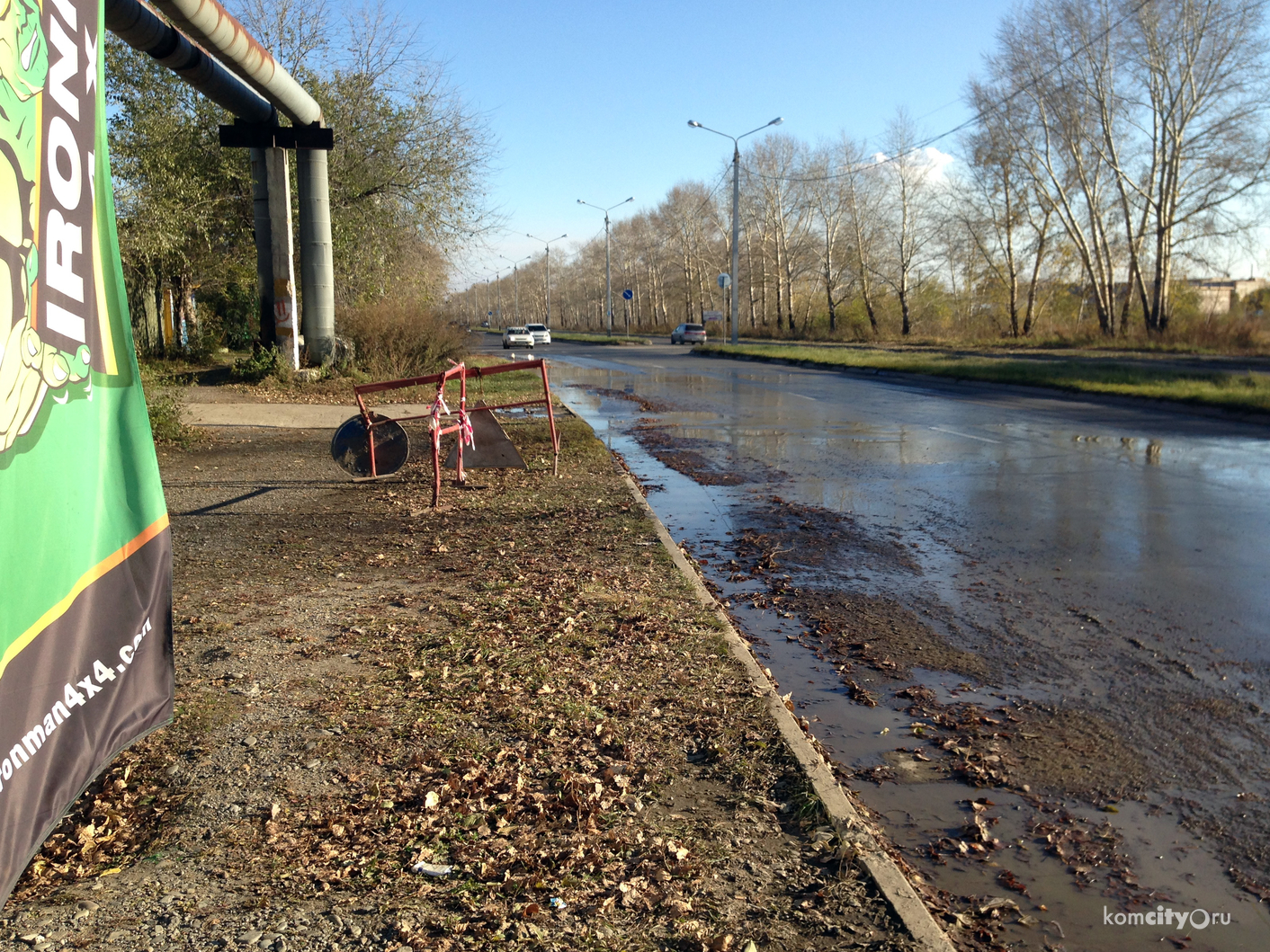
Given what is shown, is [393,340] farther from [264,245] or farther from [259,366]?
[264,245]

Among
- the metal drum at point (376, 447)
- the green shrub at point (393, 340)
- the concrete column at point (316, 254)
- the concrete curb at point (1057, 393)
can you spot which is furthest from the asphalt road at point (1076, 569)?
the concrete column at point (316, 254)

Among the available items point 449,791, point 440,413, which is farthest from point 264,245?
point 449,791

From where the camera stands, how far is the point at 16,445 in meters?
2.42

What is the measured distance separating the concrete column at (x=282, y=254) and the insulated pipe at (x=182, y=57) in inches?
37.4

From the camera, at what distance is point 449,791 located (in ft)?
11.6

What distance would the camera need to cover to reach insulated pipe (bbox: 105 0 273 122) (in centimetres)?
1073

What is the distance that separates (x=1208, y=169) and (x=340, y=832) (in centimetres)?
4391

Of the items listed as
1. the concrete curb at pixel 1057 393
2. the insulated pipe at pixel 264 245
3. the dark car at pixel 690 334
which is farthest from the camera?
the dark car at pixel 690 334

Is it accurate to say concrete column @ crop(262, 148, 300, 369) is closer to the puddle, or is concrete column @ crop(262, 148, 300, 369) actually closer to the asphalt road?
the asphalt road

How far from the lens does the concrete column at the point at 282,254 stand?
19188mm

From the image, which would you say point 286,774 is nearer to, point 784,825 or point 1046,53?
point 784,825

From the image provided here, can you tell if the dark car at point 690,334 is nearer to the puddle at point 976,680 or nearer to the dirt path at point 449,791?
the puddle at point 976,680

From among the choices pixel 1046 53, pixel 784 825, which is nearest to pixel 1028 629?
pixel 784 825

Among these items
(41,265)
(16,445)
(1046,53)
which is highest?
(1046,53)
